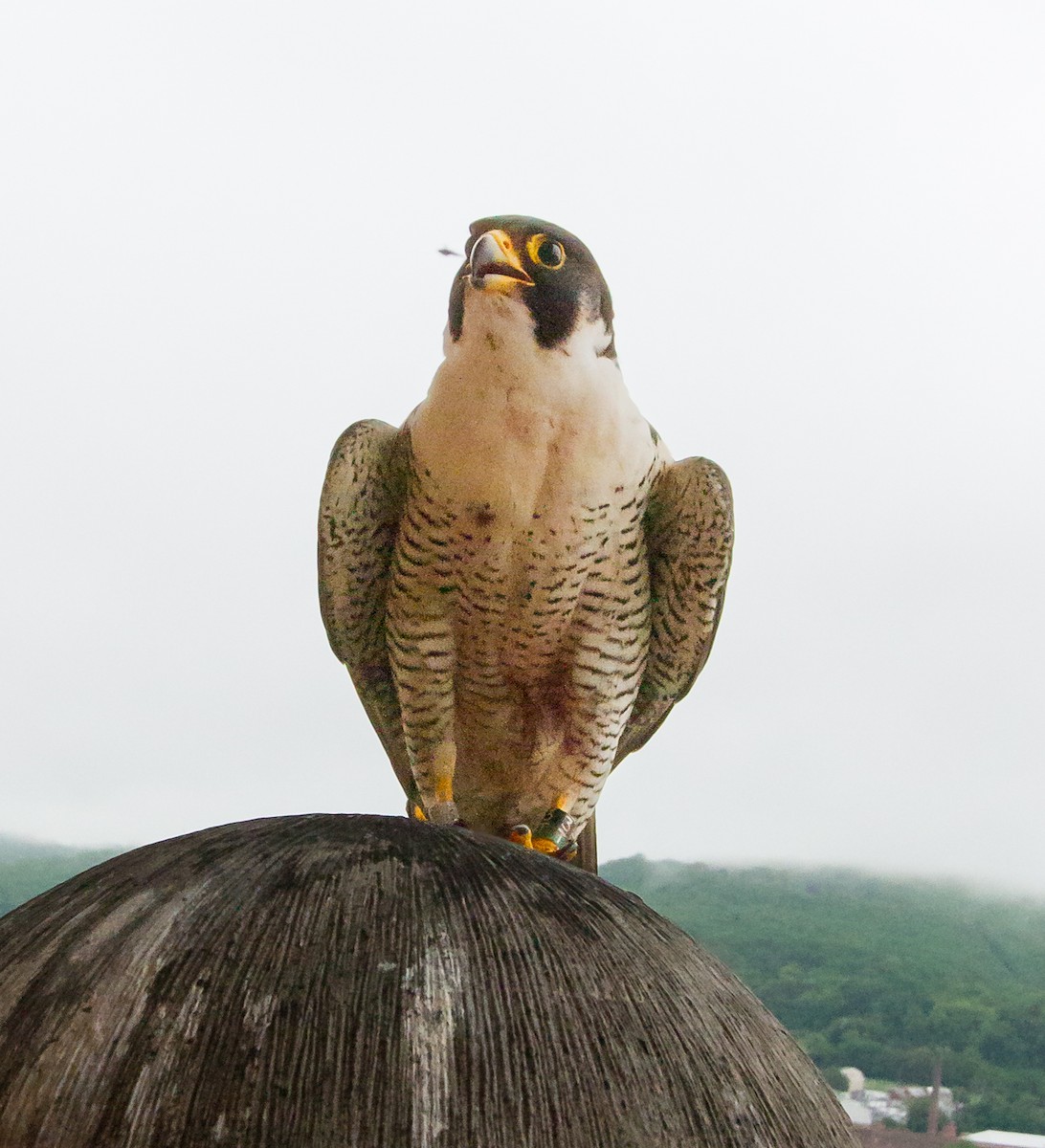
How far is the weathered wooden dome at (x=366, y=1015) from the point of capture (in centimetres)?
69

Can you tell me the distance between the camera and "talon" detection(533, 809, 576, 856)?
5.56ft

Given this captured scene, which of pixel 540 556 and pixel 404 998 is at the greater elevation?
pixel 540 556

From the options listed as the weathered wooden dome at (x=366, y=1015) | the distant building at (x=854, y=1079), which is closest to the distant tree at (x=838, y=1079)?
the distant building at (x=854, y=1079)

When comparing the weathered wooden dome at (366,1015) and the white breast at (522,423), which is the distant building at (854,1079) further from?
the weathered wooden dome at (366,1015)

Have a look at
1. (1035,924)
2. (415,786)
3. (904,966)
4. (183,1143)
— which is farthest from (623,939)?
(1035,924)

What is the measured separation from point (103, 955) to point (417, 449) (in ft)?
2.99

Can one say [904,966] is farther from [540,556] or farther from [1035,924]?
[540,556]

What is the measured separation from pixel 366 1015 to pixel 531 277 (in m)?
0.96

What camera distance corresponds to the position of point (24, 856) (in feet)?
11.5

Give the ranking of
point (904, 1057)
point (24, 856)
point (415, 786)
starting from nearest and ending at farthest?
point (415, 786) → point (904, 1057) → point (24, 856)

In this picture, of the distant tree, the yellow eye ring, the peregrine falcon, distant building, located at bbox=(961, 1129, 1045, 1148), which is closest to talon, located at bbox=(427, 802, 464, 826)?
the peregrine falcon

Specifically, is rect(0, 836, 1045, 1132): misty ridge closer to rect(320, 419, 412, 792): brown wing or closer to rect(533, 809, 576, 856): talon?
rect(533, 809, 576, 856): talon

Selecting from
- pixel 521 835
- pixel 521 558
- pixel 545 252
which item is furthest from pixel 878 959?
pixel 545 252

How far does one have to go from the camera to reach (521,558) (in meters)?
1.55
